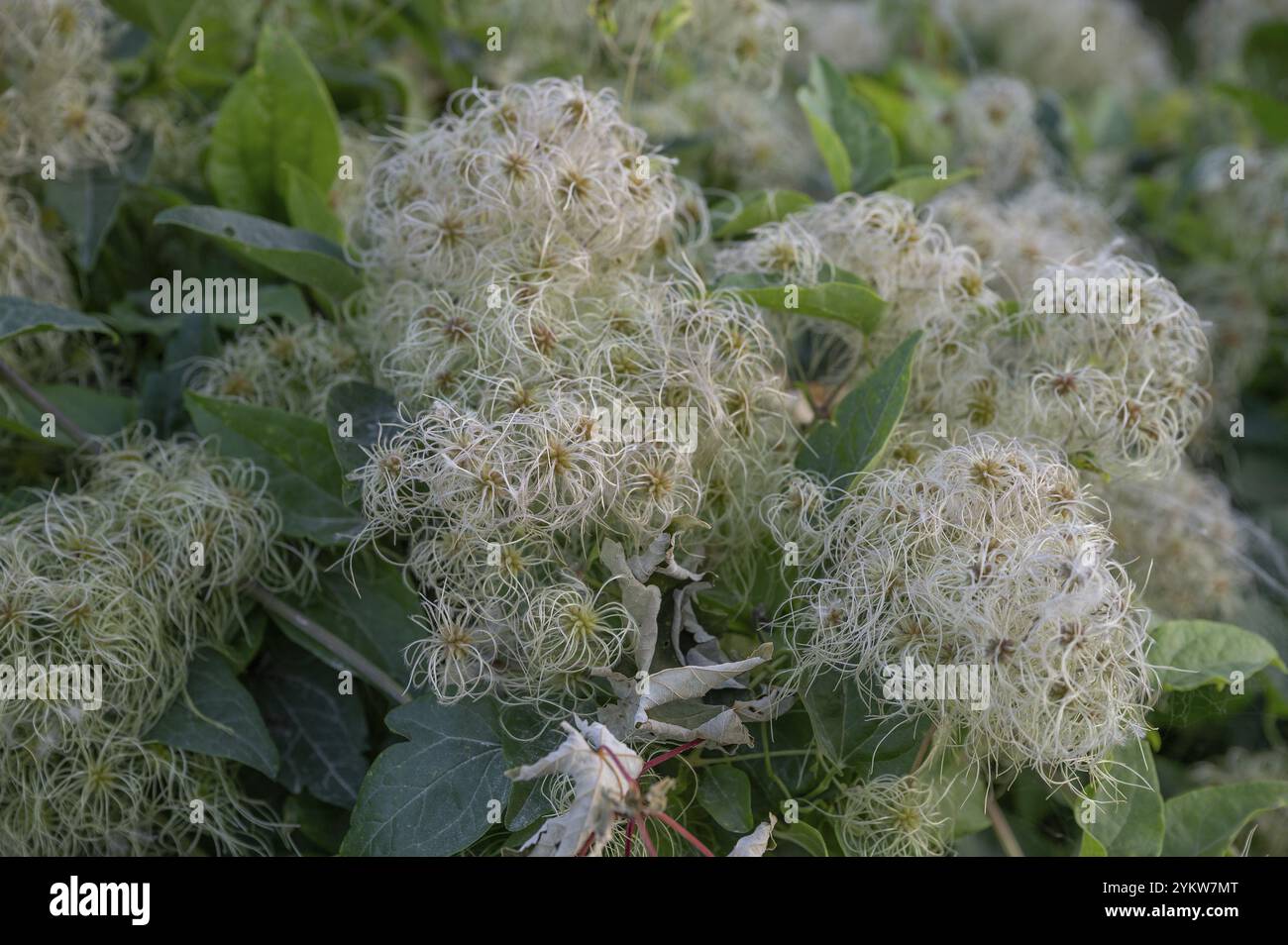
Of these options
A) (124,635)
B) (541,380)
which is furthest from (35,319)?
(541,380)

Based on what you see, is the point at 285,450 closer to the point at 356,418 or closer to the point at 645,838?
the point at 356,418

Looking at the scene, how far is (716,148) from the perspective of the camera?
3.42 feet

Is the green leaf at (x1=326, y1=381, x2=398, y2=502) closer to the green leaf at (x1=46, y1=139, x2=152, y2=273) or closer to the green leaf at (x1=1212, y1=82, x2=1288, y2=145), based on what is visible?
the green leaf at (x1=46, y1=139, x2=152, y2=273)

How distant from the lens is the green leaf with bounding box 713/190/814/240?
2.61 feet

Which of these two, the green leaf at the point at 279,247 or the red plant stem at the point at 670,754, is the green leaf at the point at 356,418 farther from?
the red plant stem at the point at 670,754

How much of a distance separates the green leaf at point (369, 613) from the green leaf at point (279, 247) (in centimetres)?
19

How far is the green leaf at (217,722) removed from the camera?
61 centimetres

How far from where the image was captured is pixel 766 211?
801 millimetres

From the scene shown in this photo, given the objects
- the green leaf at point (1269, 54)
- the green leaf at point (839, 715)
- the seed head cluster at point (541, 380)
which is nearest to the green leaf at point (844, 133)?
the seed head cluster at point (541, 380)

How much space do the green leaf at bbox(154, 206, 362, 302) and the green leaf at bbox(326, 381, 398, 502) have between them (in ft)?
0.37

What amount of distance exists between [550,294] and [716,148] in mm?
470

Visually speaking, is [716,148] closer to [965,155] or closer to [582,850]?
[965,155]
